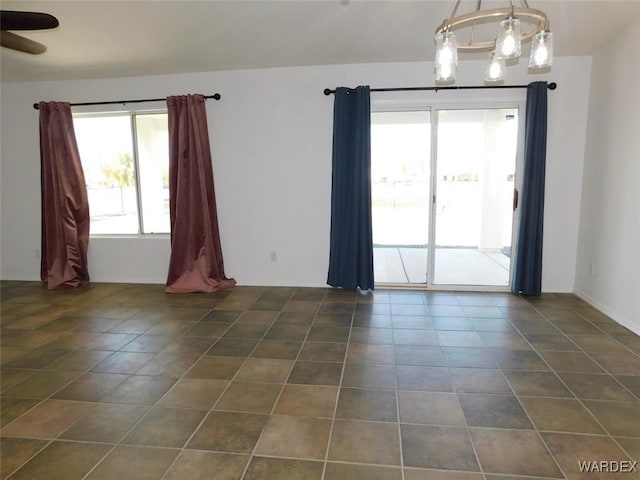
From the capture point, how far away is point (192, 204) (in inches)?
171

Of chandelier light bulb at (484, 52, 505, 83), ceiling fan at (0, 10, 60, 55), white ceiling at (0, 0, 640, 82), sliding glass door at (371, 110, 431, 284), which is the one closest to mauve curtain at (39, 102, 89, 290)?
white ceiling at (0, 0, 640, 82)

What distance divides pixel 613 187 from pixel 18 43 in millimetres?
4688

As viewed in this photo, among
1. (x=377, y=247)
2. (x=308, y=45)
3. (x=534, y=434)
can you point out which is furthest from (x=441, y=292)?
(x=308, y=45)

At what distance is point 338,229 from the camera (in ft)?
13.8

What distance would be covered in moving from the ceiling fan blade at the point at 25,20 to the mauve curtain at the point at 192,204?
2.25 m

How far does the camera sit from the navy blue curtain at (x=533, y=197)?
3.79m

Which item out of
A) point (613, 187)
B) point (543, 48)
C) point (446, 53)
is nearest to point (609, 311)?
point (613, 187)

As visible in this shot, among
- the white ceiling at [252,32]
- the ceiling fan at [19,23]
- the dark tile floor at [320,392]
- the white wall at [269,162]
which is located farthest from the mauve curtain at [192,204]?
the ceiling fan at [19,23]

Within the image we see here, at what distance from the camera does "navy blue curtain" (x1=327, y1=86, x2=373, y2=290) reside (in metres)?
4.04

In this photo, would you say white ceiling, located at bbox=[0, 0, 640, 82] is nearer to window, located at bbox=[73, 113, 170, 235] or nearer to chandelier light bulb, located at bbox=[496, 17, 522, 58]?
window, located at bbox=[73, 113, 170, 235]

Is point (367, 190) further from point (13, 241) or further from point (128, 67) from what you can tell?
point (13, 241)

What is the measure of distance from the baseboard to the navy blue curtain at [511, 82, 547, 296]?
395 millimetres

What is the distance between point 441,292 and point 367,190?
1455mm

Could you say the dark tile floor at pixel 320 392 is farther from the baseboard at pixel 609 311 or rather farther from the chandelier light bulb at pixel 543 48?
the chandelier light bulb at pixel 543 48
